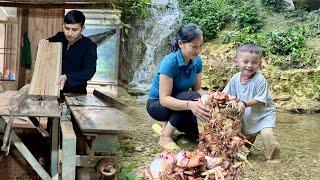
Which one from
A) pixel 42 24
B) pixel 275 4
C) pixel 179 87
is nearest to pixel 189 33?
pixel 179 87

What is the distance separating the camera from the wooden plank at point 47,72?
2398 millimetres

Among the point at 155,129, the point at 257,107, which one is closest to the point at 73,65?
the point at 155,129

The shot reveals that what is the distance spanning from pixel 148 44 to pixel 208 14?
1293mm

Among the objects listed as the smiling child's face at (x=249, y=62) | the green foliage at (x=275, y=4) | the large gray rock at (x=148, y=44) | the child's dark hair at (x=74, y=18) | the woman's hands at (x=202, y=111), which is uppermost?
the green foliage at (x=275, y=4)

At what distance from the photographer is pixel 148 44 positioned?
26.4 feet

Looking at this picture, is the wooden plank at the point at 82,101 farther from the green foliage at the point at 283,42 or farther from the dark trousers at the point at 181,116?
the green foliage at the point at 283,42

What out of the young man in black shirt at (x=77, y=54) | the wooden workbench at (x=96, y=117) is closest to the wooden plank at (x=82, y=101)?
the wooden workbench at (x=96, y=117)

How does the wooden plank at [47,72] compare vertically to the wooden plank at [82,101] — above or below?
above

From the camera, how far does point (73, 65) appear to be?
10.0ft

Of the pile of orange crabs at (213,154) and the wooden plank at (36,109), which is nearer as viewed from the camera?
the pile of orange crabs at (213,154)

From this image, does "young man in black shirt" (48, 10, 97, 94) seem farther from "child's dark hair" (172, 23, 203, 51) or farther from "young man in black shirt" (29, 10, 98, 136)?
"child's dark hair" (172, 23, 203, 51)

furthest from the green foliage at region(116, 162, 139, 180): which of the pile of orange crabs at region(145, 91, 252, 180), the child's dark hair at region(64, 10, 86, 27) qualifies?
the child's dark hair at region(64, 10, 86, 27)

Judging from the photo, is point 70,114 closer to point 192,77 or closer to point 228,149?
point 192,77

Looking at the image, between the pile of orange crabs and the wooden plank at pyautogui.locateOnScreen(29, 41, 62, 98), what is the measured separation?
0.96 meters
